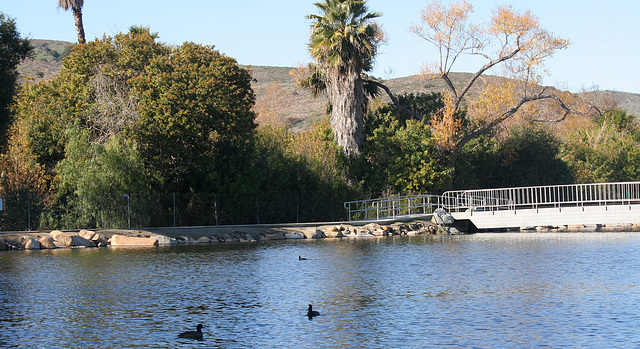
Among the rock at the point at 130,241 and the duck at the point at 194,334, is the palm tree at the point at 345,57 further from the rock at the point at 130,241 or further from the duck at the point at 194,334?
the duck at the point at 194,334

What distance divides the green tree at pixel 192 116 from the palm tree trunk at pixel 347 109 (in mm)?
7404

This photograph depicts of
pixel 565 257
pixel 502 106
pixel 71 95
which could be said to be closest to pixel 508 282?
pixel 565 257

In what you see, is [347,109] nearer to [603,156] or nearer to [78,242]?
[78,242]

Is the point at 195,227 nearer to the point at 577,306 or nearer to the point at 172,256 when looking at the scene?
the point at 172,256

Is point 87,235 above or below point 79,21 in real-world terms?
below

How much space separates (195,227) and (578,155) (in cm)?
4029

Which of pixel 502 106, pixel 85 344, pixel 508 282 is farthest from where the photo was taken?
pixel 502 106

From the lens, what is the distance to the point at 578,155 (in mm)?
65750

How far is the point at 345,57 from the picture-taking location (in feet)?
159

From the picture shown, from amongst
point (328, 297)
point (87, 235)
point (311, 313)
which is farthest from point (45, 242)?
point (311, 313)

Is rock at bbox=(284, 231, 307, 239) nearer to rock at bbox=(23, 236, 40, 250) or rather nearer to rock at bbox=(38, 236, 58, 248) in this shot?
rock at bbox=(38, 236, 58, 248)

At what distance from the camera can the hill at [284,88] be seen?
100012mm

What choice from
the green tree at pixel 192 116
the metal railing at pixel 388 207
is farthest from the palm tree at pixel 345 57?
the green tree at pixel 192 116

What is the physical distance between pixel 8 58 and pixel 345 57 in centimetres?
2330
